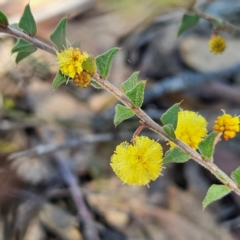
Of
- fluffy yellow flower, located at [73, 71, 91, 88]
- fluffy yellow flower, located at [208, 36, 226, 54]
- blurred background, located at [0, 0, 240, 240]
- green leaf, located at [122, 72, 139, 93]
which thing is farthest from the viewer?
blurred background, located at [0, 0, 240, 240]

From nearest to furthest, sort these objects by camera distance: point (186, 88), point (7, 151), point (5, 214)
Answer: point (5, 214)
point (7, 151)
point (186, 88)

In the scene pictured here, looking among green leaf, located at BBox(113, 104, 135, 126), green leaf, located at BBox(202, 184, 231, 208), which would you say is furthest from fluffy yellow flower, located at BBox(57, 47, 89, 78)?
green leaf, located at BBox(202, 184, 231, 208)

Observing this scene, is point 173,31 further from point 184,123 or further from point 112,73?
point 184,123

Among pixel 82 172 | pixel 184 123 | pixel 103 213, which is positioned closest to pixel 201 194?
pixel 103 213

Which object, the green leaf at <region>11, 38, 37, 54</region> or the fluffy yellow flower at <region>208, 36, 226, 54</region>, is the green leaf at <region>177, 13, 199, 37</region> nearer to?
the fluffy yellow flower at <region>208, 36, 226, 54</region>

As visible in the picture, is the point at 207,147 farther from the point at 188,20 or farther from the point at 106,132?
the point at 106,132

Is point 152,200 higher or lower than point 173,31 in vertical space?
lower
